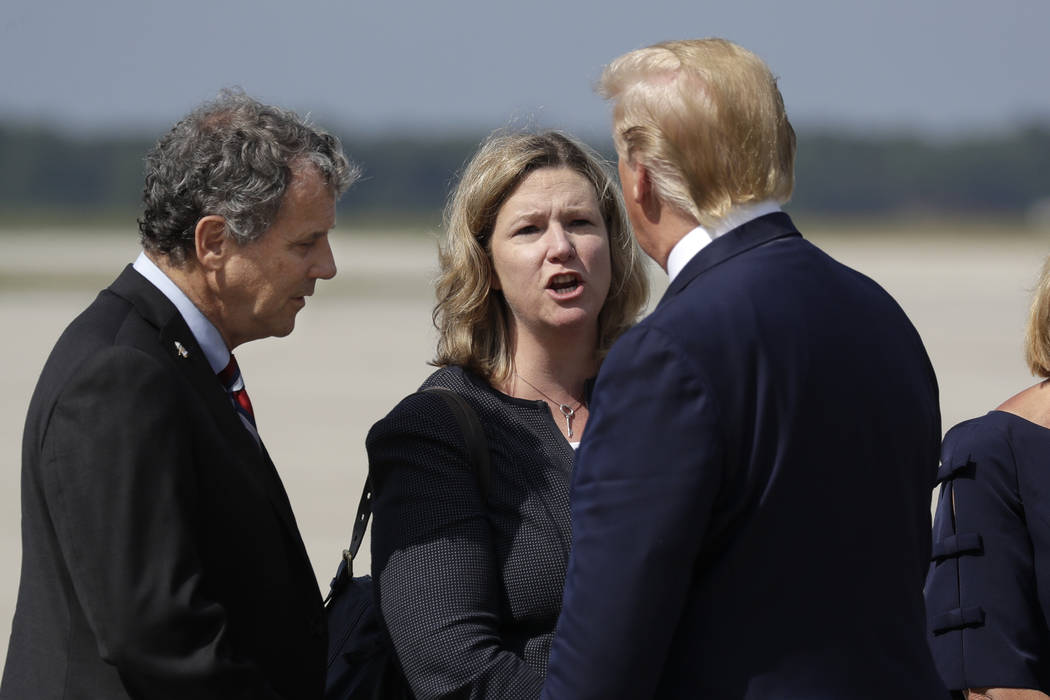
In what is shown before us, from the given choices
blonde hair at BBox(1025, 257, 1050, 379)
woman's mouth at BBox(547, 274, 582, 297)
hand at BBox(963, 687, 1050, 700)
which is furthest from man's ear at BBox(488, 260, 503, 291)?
hand at BBox(963, 687, 1050, 700)

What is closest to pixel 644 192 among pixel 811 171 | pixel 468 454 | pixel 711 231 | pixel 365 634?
pixel 711 231

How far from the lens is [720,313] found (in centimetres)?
232

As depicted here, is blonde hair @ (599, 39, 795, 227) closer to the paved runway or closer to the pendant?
the pendant

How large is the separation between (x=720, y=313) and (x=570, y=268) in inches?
52.1

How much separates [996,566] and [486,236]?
159 cm

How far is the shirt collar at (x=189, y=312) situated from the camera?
3080 millimetres

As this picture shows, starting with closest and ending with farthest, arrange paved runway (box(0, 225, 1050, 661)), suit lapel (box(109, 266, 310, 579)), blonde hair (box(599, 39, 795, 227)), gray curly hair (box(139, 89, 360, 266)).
Answer: blonde hair (box(599, 39, 795, 227)) < suit lapel (box(109, 266, 310, 579)) < gray curly hair (box(139, 89, 360, 266)) < paved runway (box(0, 225, 1050, 661))

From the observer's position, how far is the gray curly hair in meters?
3.04

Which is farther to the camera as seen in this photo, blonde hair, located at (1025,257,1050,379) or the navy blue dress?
blonde hair, located at (1025,257,1050,379)

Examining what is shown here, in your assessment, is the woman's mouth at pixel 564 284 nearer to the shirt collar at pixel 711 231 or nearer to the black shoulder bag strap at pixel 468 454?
the black shoulder bag strap at pixel 468 454

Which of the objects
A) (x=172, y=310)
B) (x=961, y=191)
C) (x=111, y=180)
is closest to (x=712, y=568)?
(x=172, y=310)

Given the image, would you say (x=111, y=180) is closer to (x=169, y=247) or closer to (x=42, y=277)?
(x=42, y=277)

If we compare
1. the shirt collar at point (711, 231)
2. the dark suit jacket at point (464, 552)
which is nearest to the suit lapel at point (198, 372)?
the dark suit jacket at point (464, 552)

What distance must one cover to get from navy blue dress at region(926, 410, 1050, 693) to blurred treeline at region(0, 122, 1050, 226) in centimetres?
11296
